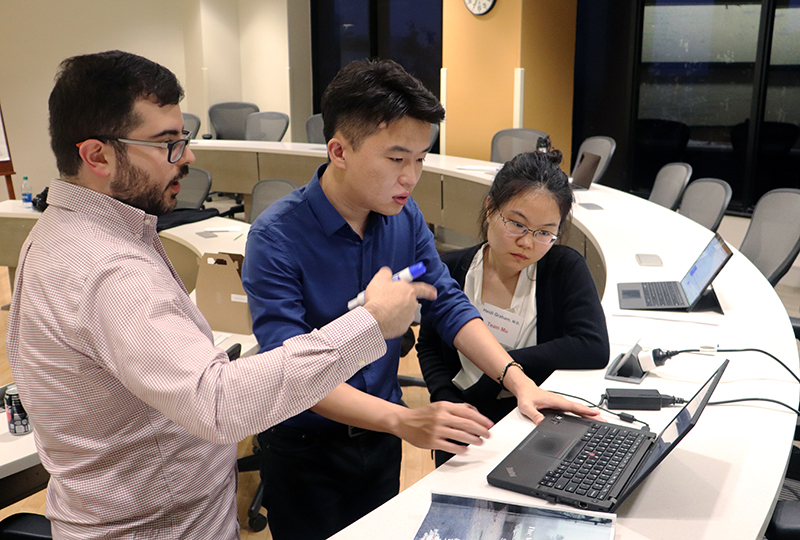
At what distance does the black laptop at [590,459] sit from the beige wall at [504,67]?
17.2 ft

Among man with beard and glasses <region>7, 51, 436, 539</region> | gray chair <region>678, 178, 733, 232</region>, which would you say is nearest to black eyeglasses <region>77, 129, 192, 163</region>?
man with beard and glasses <region>7, 51, 436, 539</region>

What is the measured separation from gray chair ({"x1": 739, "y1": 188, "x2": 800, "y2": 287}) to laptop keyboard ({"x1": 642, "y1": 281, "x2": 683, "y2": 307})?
69cm

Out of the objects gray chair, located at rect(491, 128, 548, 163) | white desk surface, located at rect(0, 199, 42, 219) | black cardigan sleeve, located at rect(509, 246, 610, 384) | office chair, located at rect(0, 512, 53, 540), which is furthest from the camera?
gray chair, located at rect(491, 128, 548, 163)

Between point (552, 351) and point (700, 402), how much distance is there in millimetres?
525

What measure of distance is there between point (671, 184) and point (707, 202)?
0.67 metres

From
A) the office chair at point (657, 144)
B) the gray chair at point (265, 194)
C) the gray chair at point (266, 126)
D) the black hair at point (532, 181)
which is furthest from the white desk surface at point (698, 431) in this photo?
the gray chair at point (266, 126)

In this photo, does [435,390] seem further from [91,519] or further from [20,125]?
[20,125]

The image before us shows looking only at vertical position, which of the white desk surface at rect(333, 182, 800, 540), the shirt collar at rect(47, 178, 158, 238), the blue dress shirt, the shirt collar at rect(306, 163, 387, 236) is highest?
the shirt collar at rect(47, 178, 158, 238)

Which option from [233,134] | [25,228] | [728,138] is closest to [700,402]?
[25,228]

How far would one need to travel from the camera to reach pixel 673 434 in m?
1.05

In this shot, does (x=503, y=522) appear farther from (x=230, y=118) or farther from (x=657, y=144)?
(x=230, y=118)

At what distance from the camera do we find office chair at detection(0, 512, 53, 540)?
128 centimetres

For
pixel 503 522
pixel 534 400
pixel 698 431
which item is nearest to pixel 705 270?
pixel 698 431

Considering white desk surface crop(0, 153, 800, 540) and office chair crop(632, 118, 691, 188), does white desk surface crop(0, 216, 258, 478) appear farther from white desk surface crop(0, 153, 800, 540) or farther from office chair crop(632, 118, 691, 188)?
office chair crop(632, 118, 691, 188)
